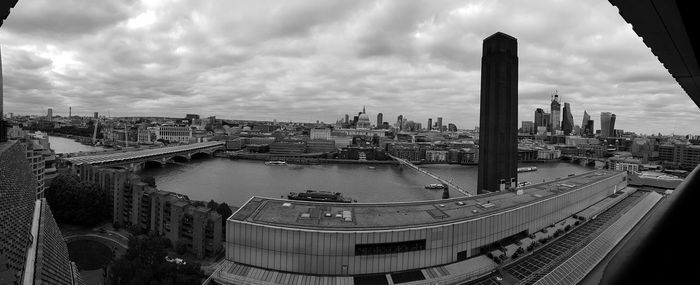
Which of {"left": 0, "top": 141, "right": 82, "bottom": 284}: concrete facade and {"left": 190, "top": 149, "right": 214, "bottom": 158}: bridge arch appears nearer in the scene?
{"left": 0, "top": 141, "right": 82, "bottom": 284}: concrete facade

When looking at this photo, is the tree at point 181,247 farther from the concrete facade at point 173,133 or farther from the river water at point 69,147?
the concrete facade at point 173,133

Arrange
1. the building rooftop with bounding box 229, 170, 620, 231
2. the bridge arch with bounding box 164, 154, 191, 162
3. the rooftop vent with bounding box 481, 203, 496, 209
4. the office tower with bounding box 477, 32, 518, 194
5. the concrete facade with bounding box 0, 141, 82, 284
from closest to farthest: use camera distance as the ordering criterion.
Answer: the concrete facade with bounding box 0, 141, 82, 284 → the building rooftop with bounding box 229, 170, 620, 231 → the rooftop vent with bounding box 481, 203, 496, 209 → the office tower with bounding box 477, 32, 518, 194 → the bridge arch with bounding box 164, 154, 191, 162

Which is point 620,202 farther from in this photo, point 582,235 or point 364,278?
point 364,278

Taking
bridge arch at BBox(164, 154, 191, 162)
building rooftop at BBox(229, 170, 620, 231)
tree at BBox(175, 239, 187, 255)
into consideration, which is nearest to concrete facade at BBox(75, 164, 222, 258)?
tree at BBox(175, 239, 187, 255)

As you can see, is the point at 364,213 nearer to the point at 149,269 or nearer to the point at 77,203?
the point at 149,269

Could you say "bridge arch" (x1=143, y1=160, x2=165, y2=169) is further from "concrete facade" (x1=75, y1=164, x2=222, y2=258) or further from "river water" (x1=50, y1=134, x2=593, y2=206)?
"concrete facade" (x1=75, y1=164, x2=222, y2=258)

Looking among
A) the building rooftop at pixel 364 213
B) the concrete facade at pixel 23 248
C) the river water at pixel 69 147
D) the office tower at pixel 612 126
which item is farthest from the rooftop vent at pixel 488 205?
the office tower at pixel 612 126
